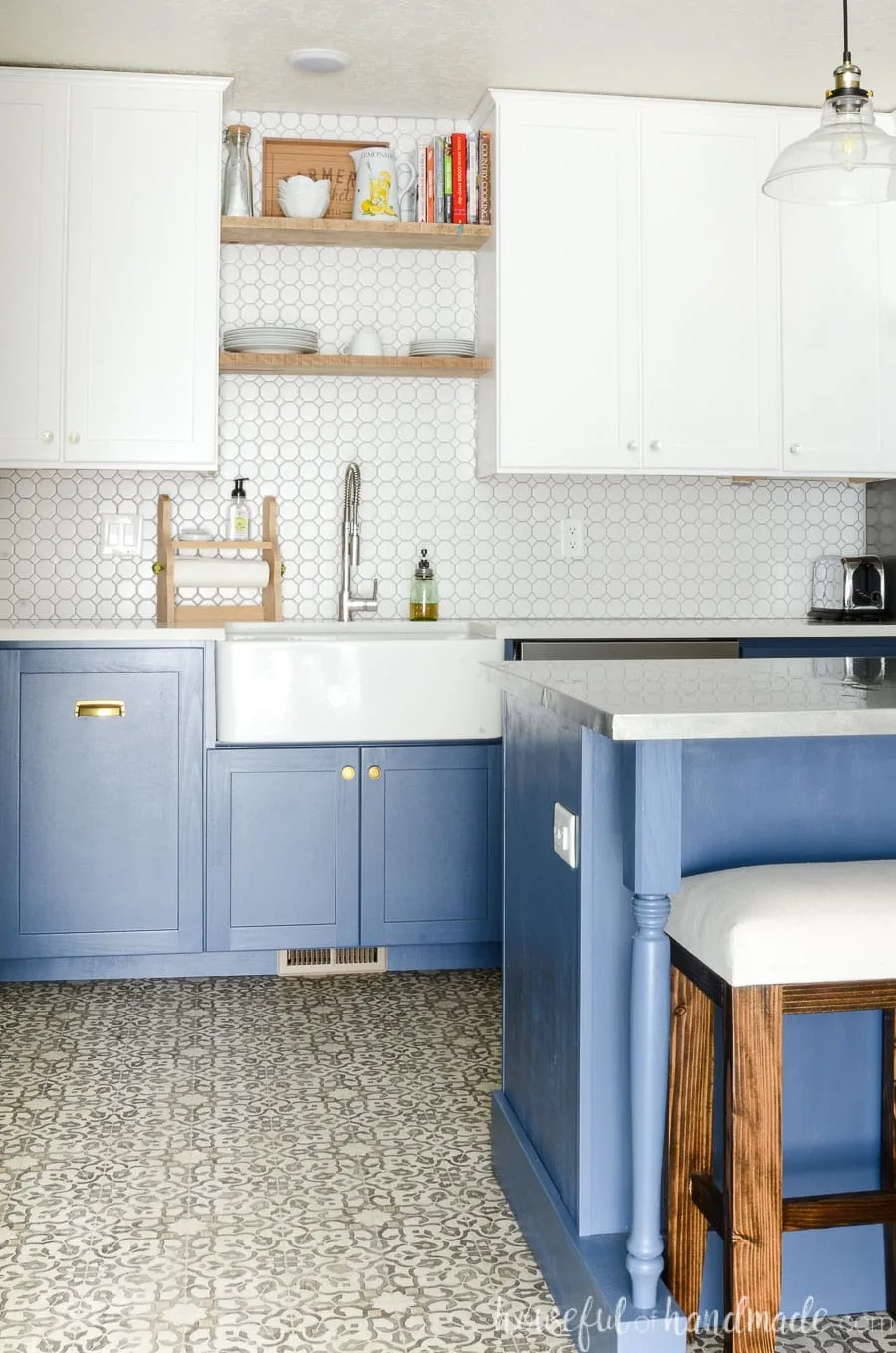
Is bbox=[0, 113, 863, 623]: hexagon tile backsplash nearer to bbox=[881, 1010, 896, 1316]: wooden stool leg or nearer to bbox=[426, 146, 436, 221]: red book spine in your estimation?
bbox=[426, 146, 436, 221]: red book spine

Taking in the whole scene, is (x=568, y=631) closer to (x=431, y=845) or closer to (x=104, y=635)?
(x=431, y=845)

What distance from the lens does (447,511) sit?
4055 millimetres

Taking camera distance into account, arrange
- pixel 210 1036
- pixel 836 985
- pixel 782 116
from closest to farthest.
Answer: pixel 836 985 < pixel 210 1036 < pixel 782 116

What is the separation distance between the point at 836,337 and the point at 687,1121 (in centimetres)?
287

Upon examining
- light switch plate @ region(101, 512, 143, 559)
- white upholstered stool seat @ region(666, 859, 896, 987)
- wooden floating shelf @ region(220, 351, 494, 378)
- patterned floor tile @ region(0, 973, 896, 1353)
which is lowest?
patterned floor tile @ region(0, 973, 896, 1353)

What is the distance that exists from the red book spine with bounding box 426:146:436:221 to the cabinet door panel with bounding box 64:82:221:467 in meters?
0.62

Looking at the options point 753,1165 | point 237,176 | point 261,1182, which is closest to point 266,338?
point 237,176

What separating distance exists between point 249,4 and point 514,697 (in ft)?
6.89

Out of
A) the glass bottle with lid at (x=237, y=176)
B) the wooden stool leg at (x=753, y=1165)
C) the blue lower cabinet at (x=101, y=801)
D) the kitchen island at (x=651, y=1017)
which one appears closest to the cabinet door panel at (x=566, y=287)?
the glass bottle with lid at (x=237, y=176)

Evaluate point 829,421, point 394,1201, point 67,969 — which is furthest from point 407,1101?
point 829,421

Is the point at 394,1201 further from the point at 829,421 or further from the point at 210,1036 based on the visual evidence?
the point at 829,421

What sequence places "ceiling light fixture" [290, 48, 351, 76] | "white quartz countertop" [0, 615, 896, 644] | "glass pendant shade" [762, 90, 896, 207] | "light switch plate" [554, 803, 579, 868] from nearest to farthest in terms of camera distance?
"light switch plate" [554, 803, 579, 868] → "glass pendant shade" [762, 90, 896, 207] → "white quartz countertop" [0, 615, 896, 644] → "ceiling light fixture" [290, 48, 351, 76]

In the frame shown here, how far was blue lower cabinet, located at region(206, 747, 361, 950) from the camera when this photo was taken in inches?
134

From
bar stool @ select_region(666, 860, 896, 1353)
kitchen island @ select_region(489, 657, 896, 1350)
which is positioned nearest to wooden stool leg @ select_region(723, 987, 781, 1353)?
bar stool @ select_region(666, 860, 896, 1353)
